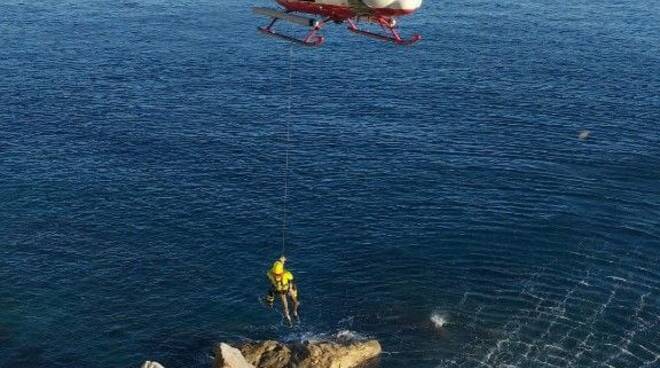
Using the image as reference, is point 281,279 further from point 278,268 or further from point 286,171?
point 286,171

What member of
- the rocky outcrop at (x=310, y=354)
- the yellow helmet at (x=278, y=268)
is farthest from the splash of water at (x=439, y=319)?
the yellow helmet at (x=278, y=268)

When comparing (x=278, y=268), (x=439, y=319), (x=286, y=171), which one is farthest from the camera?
(x=286, y=171)

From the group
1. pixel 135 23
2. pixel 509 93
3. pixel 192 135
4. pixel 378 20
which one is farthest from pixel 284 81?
pixel 378 20

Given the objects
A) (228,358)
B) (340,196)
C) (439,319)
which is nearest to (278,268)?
(228,358)

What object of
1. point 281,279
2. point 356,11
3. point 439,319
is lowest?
point 439,319

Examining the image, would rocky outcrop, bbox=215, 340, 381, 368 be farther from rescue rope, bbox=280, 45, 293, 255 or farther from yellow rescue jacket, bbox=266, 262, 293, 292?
rescue rope, bbox=280, 45, 293, 255

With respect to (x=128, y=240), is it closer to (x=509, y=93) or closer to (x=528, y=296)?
(x=528, y=296)

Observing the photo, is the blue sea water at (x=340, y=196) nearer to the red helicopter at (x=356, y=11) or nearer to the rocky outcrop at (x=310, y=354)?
the rocky outcrop at (x=310, y=354)
